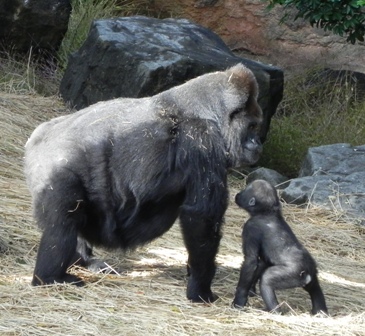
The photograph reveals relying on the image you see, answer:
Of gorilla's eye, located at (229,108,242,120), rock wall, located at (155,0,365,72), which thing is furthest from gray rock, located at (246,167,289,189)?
rock wall, located at (155,0,365,72)

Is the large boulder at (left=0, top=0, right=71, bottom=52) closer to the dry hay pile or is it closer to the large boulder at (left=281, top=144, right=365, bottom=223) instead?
the dry hay pile

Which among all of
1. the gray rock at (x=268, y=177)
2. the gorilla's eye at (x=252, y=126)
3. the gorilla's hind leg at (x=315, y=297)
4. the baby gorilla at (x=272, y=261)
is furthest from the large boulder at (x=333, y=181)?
the gorilla's hind leg at (x=315, y=297)

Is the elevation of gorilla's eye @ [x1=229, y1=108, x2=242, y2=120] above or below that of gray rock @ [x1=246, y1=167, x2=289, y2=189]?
above

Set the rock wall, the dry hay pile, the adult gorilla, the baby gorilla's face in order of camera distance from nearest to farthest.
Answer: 1. the dry hay pile
2. the adult gorilla
3. the baby gorilla's face
4. the rock wall

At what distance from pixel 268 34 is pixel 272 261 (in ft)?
22.5

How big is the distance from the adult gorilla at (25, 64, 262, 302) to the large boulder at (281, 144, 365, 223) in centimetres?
238

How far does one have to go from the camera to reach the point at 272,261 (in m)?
4.60

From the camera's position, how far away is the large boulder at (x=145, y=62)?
7930 mm

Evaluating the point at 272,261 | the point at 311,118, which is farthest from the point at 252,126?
the point at 311,118

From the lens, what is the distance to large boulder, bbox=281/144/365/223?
23.6 feet

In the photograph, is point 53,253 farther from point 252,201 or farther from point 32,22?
point 32,22

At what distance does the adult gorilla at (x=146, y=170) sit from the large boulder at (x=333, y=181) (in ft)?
7.82

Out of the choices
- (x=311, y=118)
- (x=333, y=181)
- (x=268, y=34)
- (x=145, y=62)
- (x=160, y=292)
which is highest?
(x=268, y=34)

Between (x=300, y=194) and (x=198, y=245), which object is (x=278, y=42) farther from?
(x=198, y=245)
